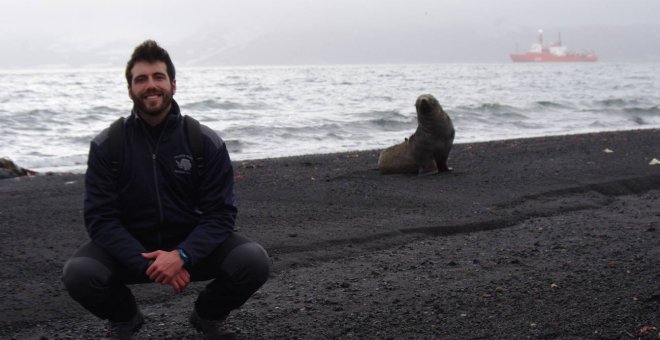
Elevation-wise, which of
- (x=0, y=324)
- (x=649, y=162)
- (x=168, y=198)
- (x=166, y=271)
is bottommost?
(x=649, y=162)

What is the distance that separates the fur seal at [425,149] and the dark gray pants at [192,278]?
18.1 feet

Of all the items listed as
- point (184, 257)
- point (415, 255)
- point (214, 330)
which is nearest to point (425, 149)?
point (415, 255)

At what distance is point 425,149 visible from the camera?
8.70m

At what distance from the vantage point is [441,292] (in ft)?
13.2

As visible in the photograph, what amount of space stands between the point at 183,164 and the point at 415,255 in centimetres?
224

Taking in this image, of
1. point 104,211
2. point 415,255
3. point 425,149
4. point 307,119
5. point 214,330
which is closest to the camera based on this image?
point 104,211

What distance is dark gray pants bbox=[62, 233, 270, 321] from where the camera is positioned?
Result: 3037mm

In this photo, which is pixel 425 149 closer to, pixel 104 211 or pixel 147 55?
pixel 147 55

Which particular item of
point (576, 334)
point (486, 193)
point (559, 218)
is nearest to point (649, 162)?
point (486, 193)

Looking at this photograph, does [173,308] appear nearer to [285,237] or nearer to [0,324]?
[0,324]

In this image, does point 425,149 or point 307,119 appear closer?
point 425,149

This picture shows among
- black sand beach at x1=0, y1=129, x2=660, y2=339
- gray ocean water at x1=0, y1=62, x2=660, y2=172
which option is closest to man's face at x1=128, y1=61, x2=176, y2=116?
black sand beach at x1=0, y1=129, x2=660, y2=339

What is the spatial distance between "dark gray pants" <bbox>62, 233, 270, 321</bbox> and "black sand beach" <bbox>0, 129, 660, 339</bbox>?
0.93ft

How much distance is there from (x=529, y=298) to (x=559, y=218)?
239 centimetres
